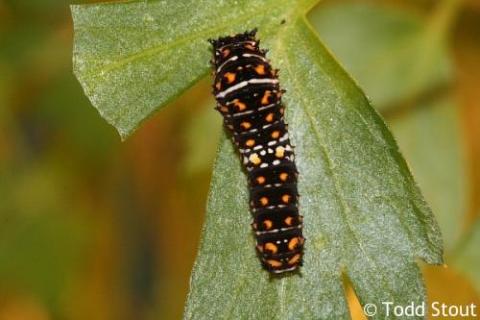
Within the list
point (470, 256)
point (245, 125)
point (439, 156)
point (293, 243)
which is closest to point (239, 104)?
point (245, 125)

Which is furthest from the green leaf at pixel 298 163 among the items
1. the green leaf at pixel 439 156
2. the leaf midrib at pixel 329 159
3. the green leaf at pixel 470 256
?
the green leaf at pixel 439 156

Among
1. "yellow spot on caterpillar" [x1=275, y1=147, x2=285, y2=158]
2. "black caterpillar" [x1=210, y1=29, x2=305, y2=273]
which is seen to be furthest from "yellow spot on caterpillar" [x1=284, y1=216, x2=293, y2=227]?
"yellow spot on caterpillar" [x1=275, y1=147, x2=285, y2=158]

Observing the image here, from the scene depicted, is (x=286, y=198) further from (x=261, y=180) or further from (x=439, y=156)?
(x=439, y=156)

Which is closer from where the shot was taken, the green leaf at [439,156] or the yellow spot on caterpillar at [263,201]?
the yellow spot on caterpillar at [263,201]

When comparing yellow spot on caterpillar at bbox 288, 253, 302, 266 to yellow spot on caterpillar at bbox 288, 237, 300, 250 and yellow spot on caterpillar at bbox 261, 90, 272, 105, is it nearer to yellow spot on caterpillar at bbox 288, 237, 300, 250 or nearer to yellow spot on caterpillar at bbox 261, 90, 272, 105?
yellow spot on caterpillar at bbox 288, 237, 300, 250

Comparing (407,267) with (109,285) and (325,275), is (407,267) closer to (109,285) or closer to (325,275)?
(325,275)

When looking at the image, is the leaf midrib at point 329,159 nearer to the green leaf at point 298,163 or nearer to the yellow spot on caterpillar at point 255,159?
the green leaf at point 298,163

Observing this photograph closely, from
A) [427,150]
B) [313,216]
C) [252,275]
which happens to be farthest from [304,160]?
[427,150]
